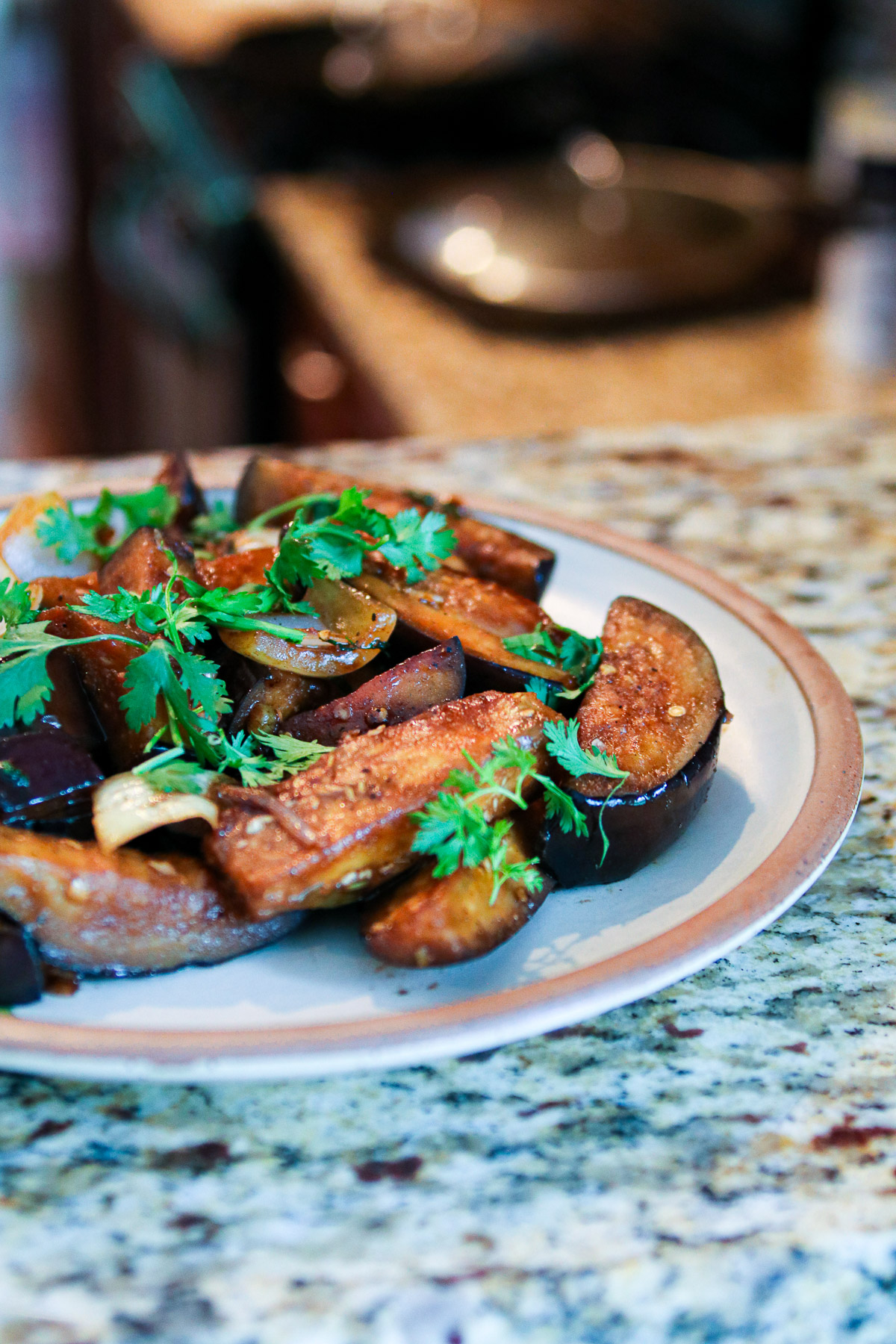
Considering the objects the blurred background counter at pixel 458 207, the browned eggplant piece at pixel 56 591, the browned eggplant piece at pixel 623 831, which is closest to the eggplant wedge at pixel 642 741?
the browned eggplant piece at pixel 623 831

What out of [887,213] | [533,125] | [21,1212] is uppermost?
[533,125]

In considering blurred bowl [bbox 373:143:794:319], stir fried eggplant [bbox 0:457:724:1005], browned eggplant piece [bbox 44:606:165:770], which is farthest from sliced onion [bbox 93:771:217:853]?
blurred bowl [bbox 373:143:794:319]

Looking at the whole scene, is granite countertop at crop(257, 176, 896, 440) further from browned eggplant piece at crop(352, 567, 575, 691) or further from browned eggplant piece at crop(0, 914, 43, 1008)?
browned eggplant piece at crop(0, 914, 43, 1008)

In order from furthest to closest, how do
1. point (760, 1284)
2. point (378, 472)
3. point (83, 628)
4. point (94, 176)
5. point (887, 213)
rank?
point (94, 176) → point (887, 213) → point (378, 472) → point (83, 628) → point (760, 1284)

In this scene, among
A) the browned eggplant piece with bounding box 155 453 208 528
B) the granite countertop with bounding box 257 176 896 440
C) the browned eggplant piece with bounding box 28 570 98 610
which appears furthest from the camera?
the granite countertop with bounding box 257 176 896 440

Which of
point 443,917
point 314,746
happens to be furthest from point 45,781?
point 443,917

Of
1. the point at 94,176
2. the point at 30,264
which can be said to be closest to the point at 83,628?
the point at 94,176

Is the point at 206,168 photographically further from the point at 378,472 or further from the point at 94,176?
the point at 378,472
